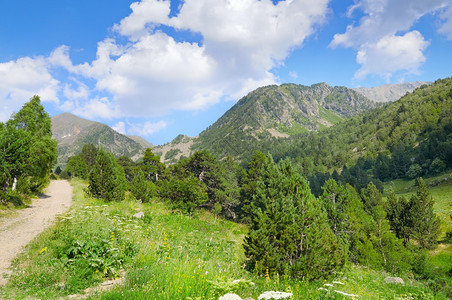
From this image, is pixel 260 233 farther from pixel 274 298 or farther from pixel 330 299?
pixel 274 298

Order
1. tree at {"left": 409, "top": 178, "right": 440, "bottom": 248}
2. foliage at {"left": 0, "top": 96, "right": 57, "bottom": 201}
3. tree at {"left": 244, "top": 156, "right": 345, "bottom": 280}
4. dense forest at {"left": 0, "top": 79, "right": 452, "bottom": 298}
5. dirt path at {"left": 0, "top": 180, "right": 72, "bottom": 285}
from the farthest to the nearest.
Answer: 1. tree at {"left": 409, "top": 178, "right": 440, "bottom": 248}
2. foliage at {"left": 0, "top": 96, "right": 57, "bottom": 201}
3. dense forest at {"left": 0, "top": 79, "right": 452, "bottom": 298}
4. tree at {"left": 244, "top": 156, "right": 345, "bottom": 280}
5. dirt path at {"left": 0, "top": 180, "right": 72, "bottom": 285}

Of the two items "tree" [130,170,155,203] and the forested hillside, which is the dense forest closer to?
"tree" [130,170,155,203]

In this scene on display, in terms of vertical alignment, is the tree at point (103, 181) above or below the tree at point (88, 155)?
below

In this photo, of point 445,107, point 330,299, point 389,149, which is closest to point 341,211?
point 330,299

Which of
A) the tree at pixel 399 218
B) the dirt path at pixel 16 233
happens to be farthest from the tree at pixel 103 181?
the tree at pixel 399 218

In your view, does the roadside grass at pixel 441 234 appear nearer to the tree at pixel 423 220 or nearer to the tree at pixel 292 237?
the tree at pixel 423 220

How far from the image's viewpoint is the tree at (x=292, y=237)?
11261 mm

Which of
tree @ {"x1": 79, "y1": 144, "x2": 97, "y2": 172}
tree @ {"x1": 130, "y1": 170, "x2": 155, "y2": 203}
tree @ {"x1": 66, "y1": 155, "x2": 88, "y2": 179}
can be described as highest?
tree @ {"x1": 79, "y1": 144, "x2": 97, "y2": 172}

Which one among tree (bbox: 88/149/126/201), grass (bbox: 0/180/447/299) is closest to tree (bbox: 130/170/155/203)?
tree (bbox: 88/149/126/201)

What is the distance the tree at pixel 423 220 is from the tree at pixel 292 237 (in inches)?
1802

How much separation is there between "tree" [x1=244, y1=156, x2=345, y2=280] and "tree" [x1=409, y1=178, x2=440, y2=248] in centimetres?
4578

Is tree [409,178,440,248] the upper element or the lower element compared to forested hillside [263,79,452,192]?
lower

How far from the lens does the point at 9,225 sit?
562 inches

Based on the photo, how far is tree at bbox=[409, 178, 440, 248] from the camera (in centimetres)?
4650
